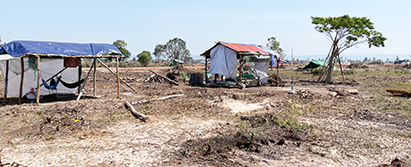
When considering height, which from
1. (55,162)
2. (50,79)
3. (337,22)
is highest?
(337,22)

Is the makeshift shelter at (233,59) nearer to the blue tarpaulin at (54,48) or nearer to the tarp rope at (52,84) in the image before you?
the blue tarpaulin at (54,48)

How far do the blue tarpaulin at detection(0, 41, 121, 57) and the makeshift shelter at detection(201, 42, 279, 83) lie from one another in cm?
618

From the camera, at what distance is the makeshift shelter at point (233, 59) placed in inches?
566

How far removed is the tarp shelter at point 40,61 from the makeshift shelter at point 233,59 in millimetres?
5985

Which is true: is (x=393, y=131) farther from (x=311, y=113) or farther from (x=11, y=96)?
(x=11, y=96)

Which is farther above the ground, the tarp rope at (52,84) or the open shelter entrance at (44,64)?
the open shelter entrance at (44,64)

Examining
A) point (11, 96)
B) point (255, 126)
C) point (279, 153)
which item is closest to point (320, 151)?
point (279, 153)

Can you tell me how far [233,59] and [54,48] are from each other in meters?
8.51

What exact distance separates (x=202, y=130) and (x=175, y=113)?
6.19 ft

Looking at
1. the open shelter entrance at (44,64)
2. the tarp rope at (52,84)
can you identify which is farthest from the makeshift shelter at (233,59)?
the tarp rope at (52,84)

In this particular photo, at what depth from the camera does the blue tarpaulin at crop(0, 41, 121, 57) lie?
8.45m

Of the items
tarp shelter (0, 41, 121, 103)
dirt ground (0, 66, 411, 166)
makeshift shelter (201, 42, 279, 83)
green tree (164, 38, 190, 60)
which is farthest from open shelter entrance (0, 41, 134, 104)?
green tree (164, 38, 190, 60)

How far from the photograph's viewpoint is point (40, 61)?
33.2ft

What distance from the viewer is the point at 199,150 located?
5277 millimetres
